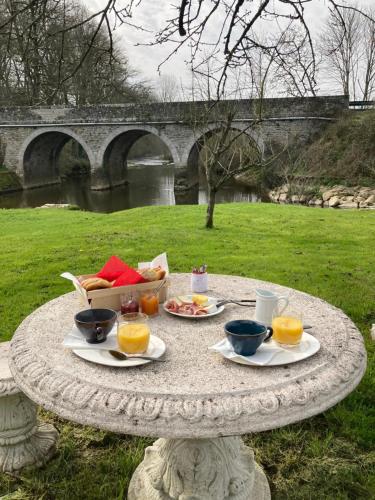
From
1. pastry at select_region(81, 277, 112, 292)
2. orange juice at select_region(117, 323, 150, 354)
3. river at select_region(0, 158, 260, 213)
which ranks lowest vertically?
river at select_region(0, 158, 260, 213)

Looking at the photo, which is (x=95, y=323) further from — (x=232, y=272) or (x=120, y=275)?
(x=232, y=272)

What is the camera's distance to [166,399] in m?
1.53

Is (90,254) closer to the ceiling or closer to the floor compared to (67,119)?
closer to the floor

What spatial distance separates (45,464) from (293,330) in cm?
178

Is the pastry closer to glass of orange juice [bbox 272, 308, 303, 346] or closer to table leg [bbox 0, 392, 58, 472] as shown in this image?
table leg [bbox 0, 392, 58, 472]

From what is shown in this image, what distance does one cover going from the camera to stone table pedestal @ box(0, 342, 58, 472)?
2.49 meters

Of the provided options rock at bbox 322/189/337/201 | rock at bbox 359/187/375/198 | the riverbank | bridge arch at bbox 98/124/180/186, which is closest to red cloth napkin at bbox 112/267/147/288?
the riverbank

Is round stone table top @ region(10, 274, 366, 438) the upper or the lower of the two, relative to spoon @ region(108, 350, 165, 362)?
lower

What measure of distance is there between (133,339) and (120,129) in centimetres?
2381

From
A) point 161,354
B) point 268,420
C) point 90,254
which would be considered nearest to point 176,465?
point 161,354

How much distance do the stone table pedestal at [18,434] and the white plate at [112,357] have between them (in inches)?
35.1

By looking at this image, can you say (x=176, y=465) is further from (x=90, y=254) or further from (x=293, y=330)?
(x=90, y=254)

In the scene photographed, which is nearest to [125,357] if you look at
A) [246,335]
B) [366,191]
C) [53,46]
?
[246,335]

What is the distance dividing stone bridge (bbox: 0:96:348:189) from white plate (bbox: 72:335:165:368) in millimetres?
20643
